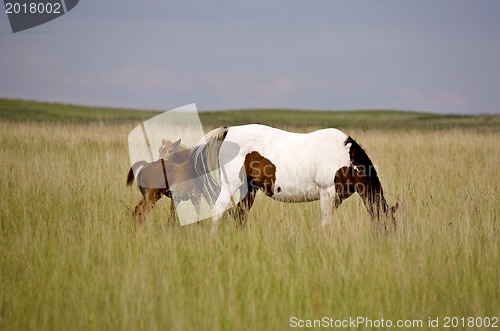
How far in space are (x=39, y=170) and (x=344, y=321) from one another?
8414mm

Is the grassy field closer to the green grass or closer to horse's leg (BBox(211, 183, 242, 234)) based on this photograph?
horse's leg (BBox(211, 183, 242, 234))

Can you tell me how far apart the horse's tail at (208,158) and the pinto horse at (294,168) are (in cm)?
1

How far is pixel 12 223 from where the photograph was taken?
23.1ft

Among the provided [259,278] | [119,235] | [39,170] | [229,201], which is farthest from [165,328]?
[39,170]

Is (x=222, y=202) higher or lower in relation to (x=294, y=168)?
lower

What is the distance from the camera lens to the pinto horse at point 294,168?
675 centimetres

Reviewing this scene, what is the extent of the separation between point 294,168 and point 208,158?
116cm

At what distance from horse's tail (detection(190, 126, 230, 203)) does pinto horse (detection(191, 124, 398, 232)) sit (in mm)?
13

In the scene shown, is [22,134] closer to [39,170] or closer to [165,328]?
[39,170]

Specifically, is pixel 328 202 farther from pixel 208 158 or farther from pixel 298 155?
pixel 208 158

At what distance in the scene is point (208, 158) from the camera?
7340 millimetres

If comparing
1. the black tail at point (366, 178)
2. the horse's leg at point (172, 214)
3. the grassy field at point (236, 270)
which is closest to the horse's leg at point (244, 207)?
the grassy field at point (236, 270)

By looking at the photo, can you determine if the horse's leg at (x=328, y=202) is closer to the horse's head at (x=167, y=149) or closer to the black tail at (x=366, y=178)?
the black tail at (x=366, y=178)

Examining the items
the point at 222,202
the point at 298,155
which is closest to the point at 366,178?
the point at 298,155
